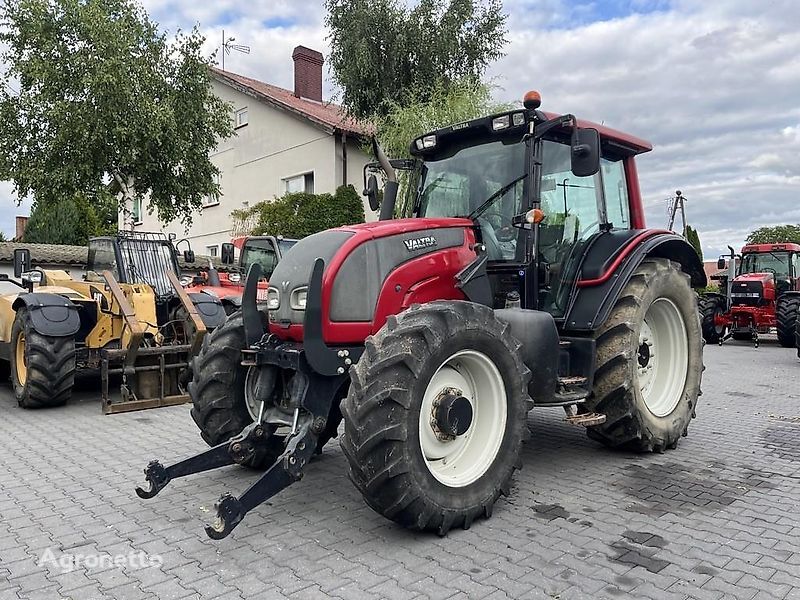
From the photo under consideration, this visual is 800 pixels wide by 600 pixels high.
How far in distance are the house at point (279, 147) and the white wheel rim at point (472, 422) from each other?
16399mm

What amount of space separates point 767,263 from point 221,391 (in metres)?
16.1

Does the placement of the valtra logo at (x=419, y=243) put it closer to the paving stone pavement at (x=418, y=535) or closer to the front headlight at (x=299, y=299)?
the front headlight at (x=299, y=299)

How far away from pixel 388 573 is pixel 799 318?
1129 cm

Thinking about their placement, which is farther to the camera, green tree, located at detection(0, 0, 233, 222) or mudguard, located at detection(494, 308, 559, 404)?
green tree, located at detection(0, 0, 233, 222)

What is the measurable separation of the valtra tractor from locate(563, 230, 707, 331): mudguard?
0.01 metres

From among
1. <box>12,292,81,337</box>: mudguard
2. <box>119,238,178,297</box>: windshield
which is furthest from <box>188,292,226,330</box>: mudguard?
<box>12,292,81,337</box>: mudguard

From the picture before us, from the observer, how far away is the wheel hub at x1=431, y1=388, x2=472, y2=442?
3441 mm

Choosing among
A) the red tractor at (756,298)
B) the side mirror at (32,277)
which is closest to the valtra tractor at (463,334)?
the side mirror at (32,277)

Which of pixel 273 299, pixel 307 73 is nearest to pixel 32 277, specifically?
pixel 273 299

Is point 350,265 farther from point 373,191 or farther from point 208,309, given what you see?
point 208,309

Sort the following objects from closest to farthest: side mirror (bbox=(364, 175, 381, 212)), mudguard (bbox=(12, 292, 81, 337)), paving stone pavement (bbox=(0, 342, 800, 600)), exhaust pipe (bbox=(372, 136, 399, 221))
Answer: paving stone pavement (bbox=(0, 342, 800, 600)), exhaust pipe (bbox=(372, 136, 399, 221)), side mirror (bbox=(364, 175, 381, 212)), mudguard (bbox=(12, 292, 81, 337))

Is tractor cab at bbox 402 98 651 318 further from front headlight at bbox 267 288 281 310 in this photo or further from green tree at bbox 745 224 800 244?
green tree at bbox 745 224 800 244

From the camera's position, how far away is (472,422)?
3.64 m

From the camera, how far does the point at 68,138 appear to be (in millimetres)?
13844
